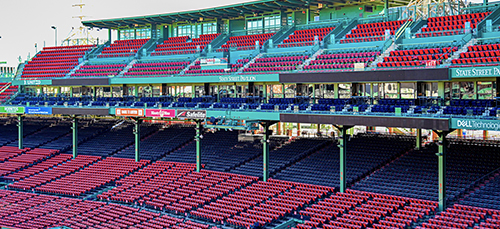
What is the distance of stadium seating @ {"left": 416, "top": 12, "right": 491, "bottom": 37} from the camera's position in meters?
36.2

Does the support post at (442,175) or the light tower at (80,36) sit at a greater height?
the light tower at (80,36)

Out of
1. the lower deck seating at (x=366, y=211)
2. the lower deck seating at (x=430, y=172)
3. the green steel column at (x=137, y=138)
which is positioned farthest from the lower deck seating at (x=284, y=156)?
the green steel column at (x=137, y=138)

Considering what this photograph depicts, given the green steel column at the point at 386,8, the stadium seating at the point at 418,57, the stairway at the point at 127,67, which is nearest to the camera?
the stadium seating at the point at 418,57

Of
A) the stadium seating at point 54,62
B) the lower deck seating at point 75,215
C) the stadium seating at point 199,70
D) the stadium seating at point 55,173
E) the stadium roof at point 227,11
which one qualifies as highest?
the stadium roof at point 227,11

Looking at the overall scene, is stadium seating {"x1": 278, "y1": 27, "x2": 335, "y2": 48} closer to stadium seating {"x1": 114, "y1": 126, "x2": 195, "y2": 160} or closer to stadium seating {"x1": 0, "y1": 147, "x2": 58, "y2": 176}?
stadium seating {"x1": 114, "y1": 126, "x2": 195, "y2": 160}

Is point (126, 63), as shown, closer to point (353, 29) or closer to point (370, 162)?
point (353, 29)

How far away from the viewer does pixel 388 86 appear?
35.1 metres

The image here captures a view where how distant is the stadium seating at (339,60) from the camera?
36.3 metres

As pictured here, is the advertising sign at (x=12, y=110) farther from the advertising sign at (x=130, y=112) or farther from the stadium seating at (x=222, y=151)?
the stadium seating at (x=222, y=151)

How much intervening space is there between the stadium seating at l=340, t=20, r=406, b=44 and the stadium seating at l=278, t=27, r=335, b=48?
2500mm

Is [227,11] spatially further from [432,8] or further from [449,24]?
[449,24]

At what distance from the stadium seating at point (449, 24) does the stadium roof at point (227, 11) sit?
291 inches

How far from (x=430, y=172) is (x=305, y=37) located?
59.8 ft

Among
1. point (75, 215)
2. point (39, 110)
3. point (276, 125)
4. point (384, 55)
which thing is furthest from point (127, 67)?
point (384, 55)
